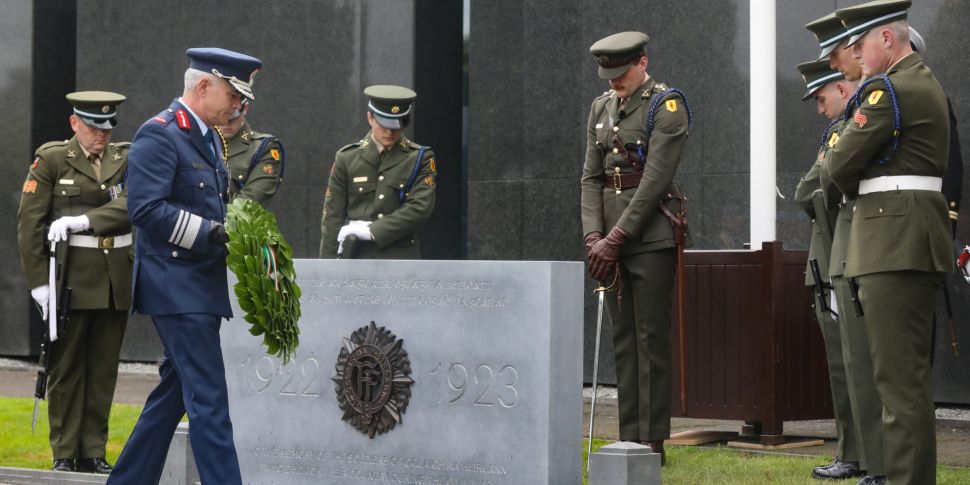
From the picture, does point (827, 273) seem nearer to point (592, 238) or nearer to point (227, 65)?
point (592, 238)

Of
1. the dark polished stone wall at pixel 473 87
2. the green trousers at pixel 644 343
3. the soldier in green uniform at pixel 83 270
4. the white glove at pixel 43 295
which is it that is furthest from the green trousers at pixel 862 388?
the white glove at pixel 43 295

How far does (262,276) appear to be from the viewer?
6.04m

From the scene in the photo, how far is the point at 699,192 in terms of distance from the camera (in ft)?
36.2

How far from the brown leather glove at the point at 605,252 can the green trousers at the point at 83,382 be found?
2901mm

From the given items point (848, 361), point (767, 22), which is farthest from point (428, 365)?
point (767, 22)

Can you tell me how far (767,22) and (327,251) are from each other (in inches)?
125

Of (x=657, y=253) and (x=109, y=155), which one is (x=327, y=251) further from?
(x=657, y=253)

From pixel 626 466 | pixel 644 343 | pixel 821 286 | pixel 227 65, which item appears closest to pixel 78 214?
pixel 227 65

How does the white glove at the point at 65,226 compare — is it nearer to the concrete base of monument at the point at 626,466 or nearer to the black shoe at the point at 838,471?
the concrete base of monument at the point at 626,466

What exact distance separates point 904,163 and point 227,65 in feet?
9.80

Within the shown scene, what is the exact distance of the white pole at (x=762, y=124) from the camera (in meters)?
8.74

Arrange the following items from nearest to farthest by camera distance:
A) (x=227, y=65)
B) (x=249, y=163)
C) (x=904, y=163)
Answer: (x=904, y=163) → (x=227, y=65) → (x=249, y=163)

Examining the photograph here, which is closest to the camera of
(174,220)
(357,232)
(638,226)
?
(174,220)

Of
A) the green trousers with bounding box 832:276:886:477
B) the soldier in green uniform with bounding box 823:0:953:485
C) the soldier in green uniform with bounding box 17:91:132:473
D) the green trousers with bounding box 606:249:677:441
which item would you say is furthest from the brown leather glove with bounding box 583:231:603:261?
the soldier in green uniform with bounding box 17:91:132:473
